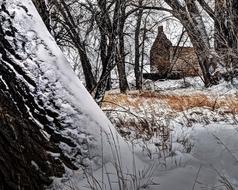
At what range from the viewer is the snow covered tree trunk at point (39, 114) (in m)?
2.05

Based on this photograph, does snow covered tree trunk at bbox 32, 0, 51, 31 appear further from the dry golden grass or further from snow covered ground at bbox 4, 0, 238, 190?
snow covered ground at bbox 4, 0, 238, 190

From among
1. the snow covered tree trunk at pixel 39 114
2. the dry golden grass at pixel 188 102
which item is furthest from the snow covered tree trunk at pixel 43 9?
the snow covered tree trunk at pixel 39 114

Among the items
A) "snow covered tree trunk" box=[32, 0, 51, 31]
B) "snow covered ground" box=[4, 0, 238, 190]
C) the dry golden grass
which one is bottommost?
the dry golden grass

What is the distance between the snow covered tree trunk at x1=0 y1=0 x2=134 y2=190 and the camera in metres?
2.05

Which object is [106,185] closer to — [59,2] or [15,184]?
[15,184]

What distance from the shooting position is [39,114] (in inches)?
85.4

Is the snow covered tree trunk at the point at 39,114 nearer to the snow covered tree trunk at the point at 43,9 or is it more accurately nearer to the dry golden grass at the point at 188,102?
the snow covered tree trunk at the point at 43,9

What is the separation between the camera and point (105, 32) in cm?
550

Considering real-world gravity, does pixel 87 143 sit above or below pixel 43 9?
below

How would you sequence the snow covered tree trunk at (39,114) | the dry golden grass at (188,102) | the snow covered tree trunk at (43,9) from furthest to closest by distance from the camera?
the dry golden grass at (188,102)
the snow covered tree trunk at (43,9)
the snow covered tree trunk at (39,114)

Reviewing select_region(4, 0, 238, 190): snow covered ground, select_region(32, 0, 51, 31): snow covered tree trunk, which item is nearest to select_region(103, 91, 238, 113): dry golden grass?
select_region(32, 0, 51, 31): snow covered tree trunk

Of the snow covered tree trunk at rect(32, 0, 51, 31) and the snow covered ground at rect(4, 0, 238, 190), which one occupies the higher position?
the snow covered tree trunk at rect(32, 0, 51, 31)

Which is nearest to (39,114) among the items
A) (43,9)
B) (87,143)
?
(87,143)

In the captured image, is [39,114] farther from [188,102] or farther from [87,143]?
[188,102]
